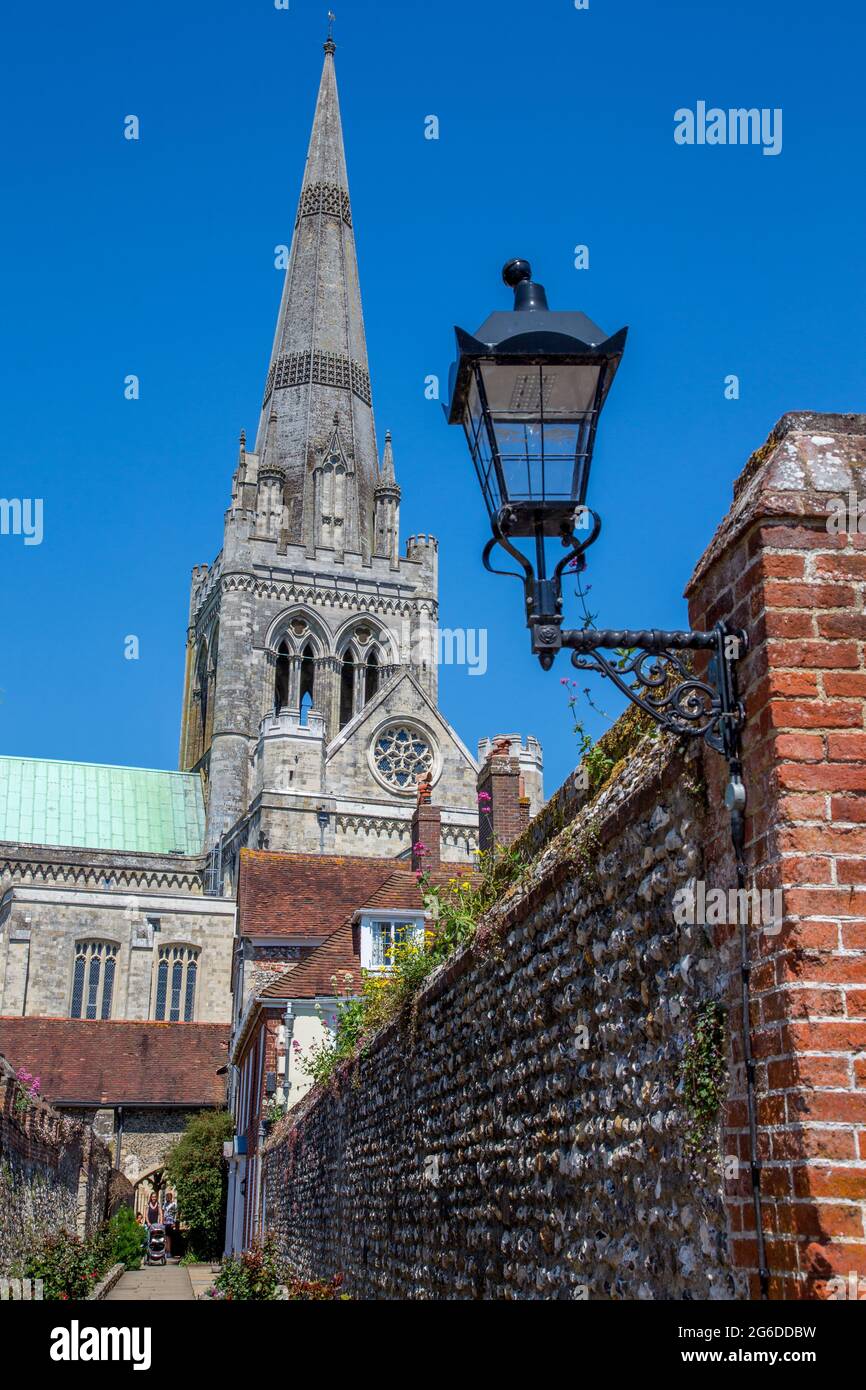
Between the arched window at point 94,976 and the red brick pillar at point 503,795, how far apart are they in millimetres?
41331

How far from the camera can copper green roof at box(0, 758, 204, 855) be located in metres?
67.9

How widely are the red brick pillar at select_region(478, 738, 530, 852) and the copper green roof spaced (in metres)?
51.3

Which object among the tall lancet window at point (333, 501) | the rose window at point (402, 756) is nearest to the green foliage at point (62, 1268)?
the rose window at point (402, 756)

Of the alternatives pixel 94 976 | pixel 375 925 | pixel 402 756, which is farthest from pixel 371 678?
pixel 375 925

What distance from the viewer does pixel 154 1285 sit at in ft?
77.9

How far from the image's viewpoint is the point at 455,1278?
735cm

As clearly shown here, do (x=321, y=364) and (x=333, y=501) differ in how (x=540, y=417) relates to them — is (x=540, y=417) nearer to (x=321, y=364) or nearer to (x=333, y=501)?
(x=333, y=501)

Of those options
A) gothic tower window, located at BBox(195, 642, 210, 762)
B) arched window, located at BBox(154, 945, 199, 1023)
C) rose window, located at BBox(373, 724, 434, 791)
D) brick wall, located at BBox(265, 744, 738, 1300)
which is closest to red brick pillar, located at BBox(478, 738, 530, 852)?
brick wall, located at BBox(265, 744, 738, 1300)

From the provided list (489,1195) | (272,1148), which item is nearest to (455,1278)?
(489,1195)

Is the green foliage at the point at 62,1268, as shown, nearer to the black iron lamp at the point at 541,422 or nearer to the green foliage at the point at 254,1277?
the green foliage at the point at 254,1277

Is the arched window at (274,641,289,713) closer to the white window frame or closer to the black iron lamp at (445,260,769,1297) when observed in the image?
the white window frame

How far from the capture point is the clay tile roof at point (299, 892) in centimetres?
2670
